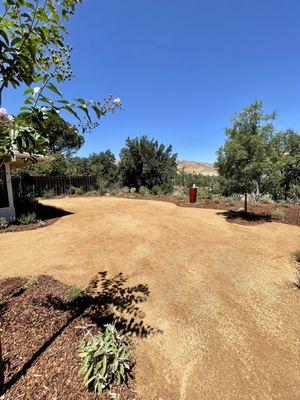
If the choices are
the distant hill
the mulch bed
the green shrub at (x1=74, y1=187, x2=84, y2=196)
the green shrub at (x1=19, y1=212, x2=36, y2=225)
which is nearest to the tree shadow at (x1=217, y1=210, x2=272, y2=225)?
the mulch bed

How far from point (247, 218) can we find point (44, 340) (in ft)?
25.5

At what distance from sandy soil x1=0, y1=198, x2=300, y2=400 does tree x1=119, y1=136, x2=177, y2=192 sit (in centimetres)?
1101

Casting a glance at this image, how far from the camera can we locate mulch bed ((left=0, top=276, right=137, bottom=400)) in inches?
78.2

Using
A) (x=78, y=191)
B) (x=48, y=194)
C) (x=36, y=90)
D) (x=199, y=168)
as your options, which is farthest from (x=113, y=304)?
(x=199, y=168)

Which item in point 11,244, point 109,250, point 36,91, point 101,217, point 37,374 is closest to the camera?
point 36,91

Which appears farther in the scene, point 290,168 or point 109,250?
point 290,168

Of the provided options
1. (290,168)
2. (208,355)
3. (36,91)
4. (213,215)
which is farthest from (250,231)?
(290,168)

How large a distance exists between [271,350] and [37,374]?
2.52m

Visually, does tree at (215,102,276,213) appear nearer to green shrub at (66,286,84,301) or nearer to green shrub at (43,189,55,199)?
green shrub at (66,286,84,301)

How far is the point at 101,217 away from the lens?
842 cm

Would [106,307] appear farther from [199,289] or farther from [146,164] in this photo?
[146,164]

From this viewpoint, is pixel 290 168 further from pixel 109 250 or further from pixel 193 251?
pixel 109 250

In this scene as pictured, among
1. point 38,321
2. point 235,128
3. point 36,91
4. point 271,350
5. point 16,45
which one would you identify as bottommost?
point 271,350

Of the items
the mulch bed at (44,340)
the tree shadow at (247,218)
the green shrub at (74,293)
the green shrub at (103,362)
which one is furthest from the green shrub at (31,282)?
the tree shadow at (247,218)
